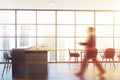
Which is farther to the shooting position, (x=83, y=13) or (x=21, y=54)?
(x=83, y=13)

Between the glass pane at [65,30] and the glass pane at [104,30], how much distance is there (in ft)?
4.38

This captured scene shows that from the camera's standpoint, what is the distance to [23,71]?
28.3 ft

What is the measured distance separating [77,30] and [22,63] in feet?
19.2

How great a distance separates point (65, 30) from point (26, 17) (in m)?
2.08

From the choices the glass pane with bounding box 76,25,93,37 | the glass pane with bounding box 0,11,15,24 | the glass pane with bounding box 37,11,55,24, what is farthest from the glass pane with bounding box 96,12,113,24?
the glass pane with bounding box 0,11,15,24

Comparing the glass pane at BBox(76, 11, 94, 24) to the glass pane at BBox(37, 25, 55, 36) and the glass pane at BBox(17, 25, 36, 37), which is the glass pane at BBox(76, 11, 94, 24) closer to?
the glass pane at BBox(37, 25, 55, 36)

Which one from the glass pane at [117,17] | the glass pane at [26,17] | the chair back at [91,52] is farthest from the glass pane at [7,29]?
the chair back at [91,52]

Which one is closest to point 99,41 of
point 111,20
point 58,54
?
point 111,20

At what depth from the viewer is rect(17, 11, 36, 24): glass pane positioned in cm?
1364

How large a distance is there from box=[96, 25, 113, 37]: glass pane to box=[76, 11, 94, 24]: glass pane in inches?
20.1

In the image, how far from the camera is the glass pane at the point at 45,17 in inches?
539

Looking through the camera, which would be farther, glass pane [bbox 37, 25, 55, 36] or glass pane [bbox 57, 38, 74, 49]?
glass pane [bbox 57, 38, 74, 49]

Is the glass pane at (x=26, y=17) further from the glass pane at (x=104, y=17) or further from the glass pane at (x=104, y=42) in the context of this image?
the glass pane at (x=104, y=42)

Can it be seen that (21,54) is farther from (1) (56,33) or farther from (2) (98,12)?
(2) (98,12)
